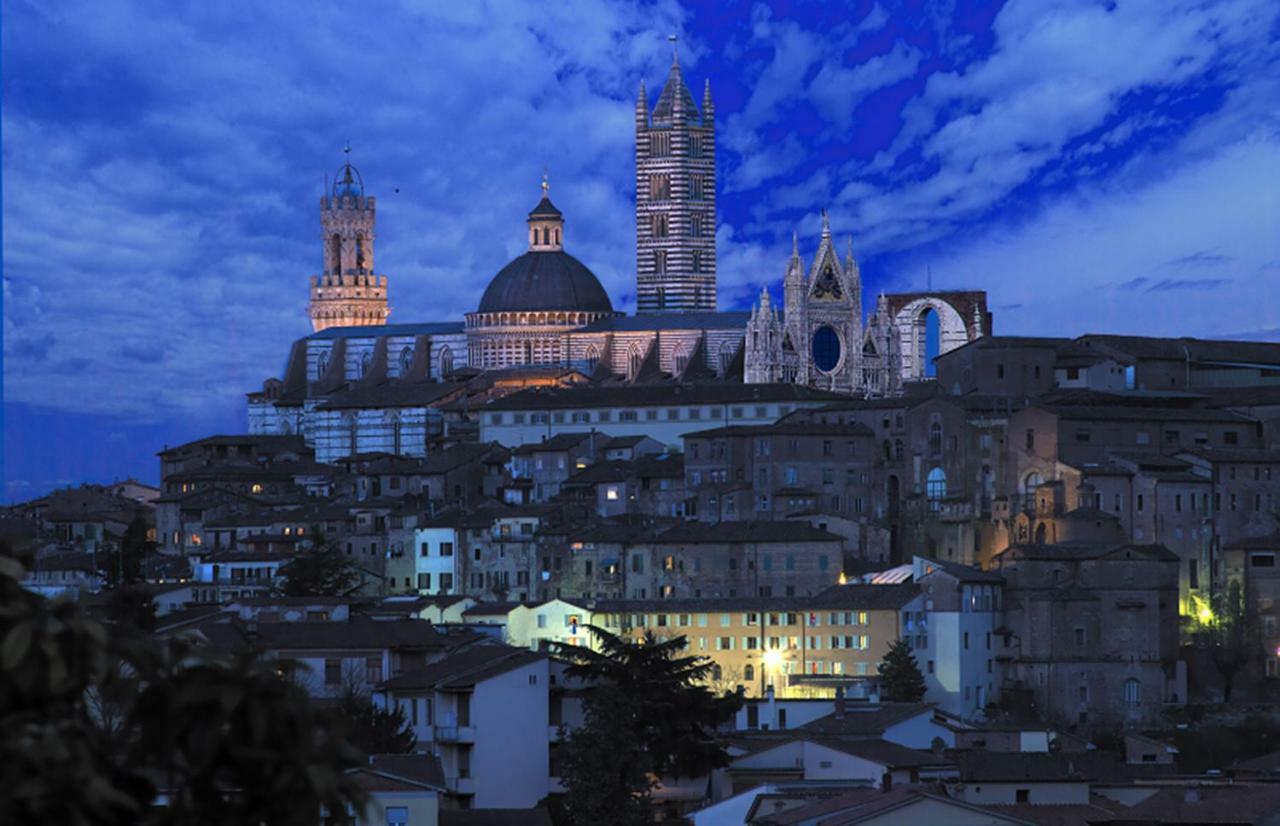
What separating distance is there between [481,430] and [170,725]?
267ft

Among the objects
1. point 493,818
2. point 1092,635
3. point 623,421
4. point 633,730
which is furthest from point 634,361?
point 493,818

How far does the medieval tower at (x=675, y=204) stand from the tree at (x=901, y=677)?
59.7 m

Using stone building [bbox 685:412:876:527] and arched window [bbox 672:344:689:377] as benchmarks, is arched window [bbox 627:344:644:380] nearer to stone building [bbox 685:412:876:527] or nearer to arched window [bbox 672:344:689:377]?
arched window [bbox 672:344:689:377]

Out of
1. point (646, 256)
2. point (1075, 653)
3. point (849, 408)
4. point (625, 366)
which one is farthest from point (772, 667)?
point (646, 256)

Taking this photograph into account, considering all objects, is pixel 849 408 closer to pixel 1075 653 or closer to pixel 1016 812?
pixel 1075 653

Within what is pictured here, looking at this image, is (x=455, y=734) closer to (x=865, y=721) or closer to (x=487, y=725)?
(x=487, y=725)

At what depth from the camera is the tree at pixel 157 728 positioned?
326 inches

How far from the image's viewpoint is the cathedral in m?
99.7

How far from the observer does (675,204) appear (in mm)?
117562

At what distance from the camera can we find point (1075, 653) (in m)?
60.6

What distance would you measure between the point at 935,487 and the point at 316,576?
16466 millimetres

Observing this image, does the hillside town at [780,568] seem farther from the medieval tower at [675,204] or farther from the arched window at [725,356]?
the medieval tower at [675,204]

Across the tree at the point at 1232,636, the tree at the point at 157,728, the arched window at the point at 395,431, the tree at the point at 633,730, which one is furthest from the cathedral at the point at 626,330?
the tree at the point at 157,728

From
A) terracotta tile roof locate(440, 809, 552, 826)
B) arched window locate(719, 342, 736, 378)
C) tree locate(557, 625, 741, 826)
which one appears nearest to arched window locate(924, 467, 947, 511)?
tree locate(557, 625, 741, 826)
